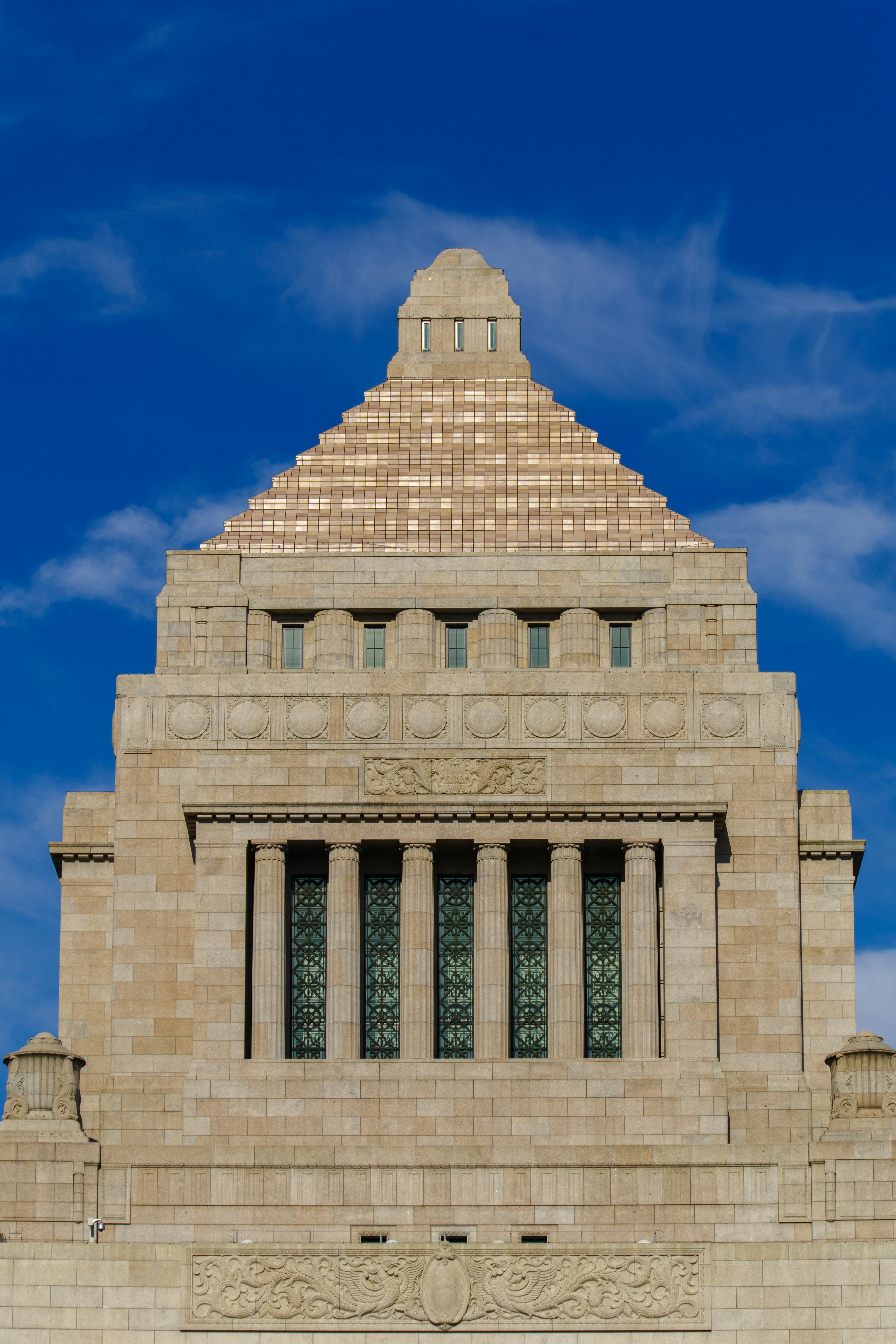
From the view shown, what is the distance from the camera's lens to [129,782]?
6375 cm

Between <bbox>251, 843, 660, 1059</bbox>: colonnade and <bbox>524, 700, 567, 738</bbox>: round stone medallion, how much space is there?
232cm

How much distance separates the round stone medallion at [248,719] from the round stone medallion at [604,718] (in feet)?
21.1

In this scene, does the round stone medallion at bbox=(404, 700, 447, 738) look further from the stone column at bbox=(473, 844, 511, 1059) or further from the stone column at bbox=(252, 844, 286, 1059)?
the stone column at bbox=(252, 844, 286, 1059)

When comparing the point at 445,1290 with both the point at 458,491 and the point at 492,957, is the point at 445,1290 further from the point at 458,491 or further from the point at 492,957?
the point at 458,491

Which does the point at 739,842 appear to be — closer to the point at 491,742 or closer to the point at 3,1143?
the point at 491,742

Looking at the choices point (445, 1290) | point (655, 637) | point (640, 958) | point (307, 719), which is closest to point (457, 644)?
point (655, 637)

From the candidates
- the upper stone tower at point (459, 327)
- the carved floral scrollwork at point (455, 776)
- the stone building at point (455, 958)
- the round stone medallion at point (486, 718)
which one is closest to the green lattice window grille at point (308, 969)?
the stone building at point (455, 958)

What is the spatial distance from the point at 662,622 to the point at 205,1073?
45.2ft

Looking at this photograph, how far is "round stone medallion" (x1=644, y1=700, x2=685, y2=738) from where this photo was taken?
63.6 meters

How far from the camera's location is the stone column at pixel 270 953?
61406 millimetres

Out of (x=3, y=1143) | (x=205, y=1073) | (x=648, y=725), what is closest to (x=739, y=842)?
(x=648, y=725)

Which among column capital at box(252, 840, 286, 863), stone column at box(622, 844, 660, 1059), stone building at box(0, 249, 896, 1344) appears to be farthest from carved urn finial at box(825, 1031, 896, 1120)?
column capital at box(252, 840, 286, 863)

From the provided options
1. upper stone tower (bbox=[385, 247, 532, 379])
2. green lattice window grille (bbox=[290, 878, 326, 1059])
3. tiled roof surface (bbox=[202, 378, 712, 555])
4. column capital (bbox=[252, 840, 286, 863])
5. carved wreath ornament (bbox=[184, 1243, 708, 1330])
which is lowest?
carved wreath ornament (bbox=[184, 1243, 708, 1330])

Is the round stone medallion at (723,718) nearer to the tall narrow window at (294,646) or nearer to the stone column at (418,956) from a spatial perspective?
the stone column at (418,956)
